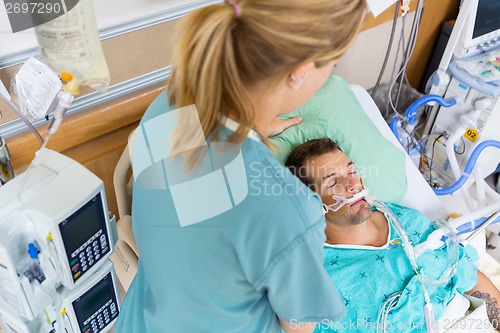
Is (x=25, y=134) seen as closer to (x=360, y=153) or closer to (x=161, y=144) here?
(x=161, y=144)

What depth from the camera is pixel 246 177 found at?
959 mm

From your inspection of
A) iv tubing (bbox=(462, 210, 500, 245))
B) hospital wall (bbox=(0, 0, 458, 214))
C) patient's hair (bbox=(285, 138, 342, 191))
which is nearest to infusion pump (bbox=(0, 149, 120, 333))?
hospital wall (bbox=(0, 0, 458, 214))

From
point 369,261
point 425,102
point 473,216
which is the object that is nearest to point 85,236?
point 369,261

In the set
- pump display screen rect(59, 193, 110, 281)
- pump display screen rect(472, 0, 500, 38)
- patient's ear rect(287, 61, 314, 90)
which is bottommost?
pump display screen rect(59, 193, 110, 281)

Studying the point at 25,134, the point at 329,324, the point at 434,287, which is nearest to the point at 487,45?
the point at 434,287

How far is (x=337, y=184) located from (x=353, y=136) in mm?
310

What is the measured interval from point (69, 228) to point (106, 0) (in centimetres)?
72

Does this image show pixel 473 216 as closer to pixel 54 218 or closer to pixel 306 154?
pixel 306 154

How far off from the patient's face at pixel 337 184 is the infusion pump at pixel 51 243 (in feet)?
2.55

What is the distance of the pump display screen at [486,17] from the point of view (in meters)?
2.11

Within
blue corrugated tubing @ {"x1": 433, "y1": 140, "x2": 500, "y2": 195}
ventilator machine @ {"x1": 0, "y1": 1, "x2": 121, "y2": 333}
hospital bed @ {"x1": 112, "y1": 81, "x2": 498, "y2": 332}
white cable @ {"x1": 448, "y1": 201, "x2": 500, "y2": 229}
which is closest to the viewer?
ventilator machine @ {"x1": 0, "y1": 1, "x2": 121, "y2": 333}

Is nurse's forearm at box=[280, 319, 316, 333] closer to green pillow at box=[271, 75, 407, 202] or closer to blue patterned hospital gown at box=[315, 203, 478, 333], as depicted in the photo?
blue patterned hospital gown at box=[315, 203, 478, 333]

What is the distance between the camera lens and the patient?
5.49 ft

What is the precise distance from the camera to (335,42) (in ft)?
3.01
